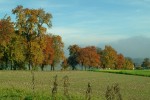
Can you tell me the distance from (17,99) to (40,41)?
2961 inches

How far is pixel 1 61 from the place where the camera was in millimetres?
96812

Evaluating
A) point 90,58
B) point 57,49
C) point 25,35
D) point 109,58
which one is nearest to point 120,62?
point 109,58

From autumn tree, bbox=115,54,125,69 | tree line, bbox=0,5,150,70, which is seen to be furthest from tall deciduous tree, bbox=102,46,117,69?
tree line, bbox=0,5,150,70

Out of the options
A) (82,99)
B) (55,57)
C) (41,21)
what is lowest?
(82,99)

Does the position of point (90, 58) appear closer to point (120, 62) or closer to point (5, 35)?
point (120, 62)

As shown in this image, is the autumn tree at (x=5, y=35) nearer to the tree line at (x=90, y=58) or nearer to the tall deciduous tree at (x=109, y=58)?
the tree line at (x=90, y=58)

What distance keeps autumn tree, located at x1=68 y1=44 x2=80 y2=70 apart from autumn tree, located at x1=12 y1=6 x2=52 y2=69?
167 ft

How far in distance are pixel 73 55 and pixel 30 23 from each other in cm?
5666

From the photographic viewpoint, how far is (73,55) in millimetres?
146625

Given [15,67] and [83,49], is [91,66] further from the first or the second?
[15,67]

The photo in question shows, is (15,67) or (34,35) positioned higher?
(34,35)

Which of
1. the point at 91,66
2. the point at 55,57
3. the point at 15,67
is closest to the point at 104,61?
the point at 91,66

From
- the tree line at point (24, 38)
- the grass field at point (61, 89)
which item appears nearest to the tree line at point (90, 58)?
the tree line at point (24, 38)

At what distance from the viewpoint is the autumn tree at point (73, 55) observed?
Answer: 5645 inches
